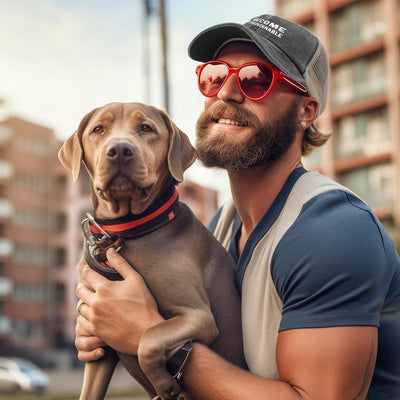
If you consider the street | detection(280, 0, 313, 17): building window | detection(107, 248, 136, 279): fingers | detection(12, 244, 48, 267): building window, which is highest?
detection(280, 0, 313, 17): building window

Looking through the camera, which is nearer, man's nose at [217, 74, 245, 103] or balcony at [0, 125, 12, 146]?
man's nose at [217, 74, 245, 103]

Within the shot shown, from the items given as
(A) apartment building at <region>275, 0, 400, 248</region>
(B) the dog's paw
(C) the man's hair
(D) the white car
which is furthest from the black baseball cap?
(D) the white car

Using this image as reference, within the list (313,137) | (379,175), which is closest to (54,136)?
(379,175)

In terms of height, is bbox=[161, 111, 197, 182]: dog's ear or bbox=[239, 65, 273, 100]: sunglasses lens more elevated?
bbox=[239, 65, 273, 100]: sunglasses lens

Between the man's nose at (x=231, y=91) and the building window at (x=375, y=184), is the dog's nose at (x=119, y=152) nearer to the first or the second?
the man's nose at (x=231, y=91)

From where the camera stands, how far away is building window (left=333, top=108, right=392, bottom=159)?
3072cm

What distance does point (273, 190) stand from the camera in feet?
10.4

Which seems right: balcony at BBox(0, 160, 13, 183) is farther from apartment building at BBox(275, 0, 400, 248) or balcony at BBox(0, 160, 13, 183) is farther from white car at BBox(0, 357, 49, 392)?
apartment building at BBox(275, 0, 400, 248)

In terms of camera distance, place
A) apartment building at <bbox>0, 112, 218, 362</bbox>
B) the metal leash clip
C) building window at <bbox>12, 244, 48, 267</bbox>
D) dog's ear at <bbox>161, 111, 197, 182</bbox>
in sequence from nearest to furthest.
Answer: the metal leash clip < dog's ear at <bbox>161, 111, 197, 182</bbox> < apartment building at <bbox>0, 112, 218, 362</bbox> < building window at <bbox>12, 244, 48, 267</bbox>

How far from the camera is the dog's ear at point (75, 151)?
3.28m

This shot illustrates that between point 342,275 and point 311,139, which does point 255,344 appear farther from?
point 311,139

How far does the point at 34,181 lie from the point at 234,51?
170 feet

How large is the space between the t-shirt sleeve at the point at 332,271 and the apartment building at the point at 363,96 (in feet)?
89.2

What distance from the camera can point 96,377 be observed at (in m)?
3.11
